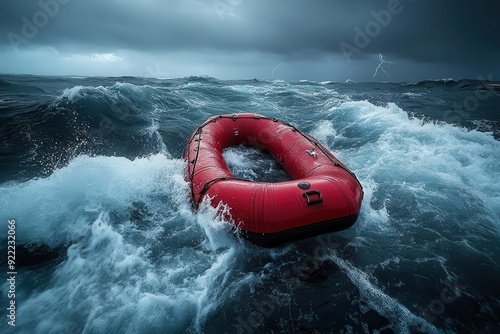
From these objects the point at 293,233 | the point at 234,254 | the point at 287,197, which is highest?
the point at 287,197

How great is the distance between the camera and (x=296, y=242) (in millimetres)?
4285

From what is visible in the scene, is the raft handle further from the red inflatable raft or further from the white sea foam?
the white sea foam

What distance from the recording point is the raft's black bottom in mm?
3762

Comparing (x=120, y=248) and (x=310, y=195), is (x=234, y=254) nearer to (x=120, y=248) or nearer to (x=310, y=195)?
(x=310, y=195)

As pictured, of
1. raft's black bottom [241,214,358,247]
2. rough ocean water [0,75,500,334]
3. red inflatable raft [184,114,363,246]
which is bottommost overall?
rough ocean water [0,75,500,334]

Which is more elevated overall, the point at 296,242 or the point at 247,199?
the point at 247,199

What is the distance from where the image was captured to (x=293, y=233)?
3.78 m

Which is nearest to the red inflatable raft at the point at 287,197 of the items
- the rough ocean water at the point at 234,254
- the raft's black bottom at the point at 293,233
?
the raft's black bottom at the point at 293,233

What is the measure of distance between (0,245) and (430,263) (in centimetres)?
687

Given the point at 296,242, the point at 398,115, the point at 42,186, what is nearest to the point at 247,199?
the point at 296,242

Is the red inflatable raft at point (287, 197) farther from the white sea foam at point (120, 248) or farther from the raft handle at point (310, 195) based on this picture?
the white sea foam at point (120, 248)

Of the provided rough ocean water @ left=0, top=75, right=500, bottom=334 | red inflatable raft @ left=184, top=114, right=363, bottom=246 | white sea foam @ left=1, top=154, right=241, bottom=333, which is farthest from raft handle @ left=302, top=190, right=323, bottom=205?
white sea foam @ left=1, top=154, right=241, bottom=333

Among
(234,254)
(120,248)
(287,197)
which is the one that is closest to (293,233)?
(287,197)

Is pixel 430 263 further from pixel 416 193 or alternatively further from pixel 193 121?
pixel 193 121
